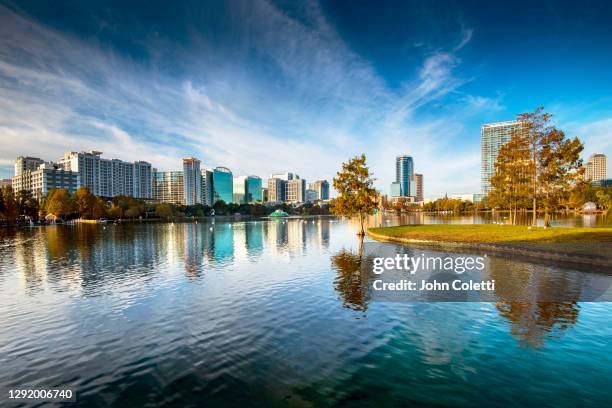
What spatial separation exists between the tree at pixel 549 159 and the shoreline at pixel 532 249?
19.7m

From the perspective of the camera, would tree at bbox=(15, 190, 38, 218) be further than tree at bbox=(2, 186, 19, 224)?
Yes

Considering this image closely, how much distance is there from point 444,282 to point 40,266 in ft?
108

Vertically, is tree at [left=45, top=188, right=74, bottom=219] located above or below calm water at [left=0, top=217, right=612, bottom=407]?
above

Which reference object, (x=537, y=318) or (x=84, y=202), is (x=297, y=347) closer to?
(x=537, y=318)

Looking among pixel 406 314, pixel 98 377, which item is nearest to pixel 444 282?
pixel 406 314

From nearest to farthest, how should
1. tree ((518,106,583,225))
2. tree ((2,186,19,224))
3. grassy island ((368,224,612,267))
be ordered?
grassy island ((368,224,612,267))
tree ((518,106,583,225))
tree ((2,186,19,224))

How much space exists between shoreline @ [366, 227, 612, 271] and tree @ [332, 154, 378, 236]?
13.0 meters

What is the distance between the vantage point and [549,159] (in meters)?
45.8

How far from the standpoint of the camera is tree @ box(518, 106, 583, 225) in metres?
44.3

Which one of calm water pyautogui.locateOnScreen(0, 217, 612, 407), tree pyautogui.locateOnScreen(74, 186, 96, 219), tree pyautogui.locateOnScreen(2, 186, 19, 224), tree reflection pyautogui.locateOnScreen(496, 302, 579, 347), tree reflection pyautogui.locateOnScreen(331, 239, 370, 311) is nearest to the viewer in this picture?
calm water pyautogui.locateOnScreen(0, 217, 612, 407)

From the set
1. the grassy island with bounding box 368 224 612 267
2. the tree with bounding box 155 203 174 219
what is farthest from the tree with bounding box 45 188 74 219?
the grassy island with bounding box 368 224 612 267

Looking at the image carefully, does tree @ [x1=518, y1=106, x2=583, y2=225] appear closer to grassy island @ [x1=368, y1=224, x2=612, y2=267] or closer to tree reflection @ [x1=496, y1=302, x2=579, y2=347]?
grassy island @ [x1=368, y1=224, x2=612, y2=267]

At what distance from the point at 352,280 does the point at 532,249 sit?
57.1ft

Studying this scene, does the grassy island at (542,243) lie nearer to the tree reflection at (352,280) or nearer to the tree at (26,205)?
the tree reflection at (352,280)
